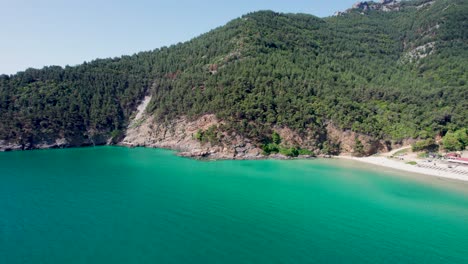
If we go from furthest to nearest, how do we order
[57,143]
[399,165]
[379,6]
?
1. [379,6]
2. [57,143]
3. [399,165]

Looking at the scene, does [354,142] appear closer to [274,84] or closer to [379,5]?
[274,84]

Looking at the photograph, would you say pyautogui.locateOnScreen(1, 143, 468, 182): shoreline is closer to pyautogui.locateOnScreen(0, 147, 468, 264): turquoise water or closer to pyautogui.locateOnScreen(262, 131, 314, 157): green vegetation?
pyautogui.locateOnScreen(262, 131, 314, 157): green vegetation

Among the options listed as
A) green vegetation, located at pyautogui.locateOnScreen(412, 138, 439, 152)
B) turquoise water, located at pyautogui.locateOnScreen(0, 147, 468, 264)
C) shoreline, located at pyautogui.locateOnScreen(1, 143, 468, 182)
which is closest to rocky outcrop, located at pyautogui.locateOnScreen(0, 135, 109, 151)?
shoreline, located at pyautogui.locateOnScreen(1, 143, 468, 182)

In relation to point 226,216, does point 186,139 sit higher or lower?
higher

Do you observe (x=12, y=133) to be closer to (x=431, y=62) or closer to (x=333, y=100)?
(x=333, y=100)

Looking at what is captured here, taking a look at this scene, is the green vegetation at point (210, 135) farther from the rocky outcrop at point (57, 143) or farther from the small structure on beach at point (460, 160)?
the small structure on beach at point (460, 160)

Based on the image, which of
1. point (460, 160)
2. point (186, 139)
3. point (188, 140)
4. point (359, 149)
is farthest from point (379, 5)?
point (188, 140)

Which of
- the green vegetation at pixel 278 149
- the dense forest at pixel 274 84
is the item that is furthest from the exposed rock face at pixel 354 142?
the green vegetation at pixel 278 149
